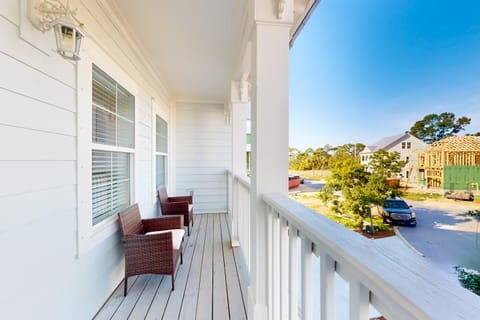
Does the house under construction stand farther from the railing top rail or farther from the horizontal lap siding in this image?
the horizontal lap siding

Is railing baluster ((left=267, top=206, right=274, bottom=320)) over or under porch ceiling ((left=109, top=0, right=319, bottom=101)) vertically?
under

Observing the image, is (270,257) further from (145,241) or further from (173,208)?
(173,208)

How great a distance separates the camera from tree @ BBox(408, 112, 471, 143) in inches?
27.2

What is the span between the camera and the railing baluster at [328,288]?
0.70 meters

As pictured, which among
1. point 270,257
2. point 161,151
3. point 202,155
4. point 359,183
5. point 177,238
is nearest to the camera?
point 359,183

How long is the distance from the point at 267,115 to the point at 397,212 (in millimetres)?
906

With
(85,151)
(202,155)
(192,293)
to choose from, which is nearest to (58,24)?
(85,151)

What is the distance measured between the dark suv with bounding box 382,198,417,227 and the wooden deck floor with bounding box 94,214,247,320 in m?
1.53

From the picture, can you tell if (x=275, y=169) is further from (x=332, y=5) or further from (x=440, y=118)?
(x=332, y=5)

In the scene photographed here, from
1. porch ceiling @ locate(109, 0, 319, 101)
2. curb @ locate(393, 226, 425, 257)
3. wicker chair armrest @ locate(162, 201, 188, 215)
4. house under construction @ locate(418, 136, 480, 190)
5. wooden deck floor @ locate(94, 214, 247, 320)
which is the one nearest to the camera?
house under construction @ locate(418, 136, 480, 190)

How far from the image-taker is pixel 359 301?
540mm

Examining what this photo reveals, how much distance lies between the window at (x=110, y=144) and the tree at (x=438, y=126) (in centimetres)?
222

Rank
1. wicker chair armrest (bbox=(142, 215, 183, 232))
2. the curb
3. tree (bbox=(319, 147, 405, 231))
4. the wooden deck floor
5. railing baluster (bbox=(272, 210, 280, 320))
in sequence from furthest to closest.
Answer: wicker chair armrest (bbox=(142, 215, 183, 232))
the wooden deck floor
railing baluster (bbox=(272, 210, 280, 320))
tree (bbox=(319, 147, 405, 231))
the curb

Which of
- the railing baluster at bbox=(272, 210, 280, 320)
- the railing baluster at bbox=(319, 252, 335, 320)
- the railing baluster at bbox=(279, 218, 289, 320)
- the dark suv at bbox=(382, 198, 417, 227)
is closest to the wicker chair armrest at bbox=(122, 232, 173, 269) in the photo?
the railing baluster at bbox=(272, 210, 280, 320)
